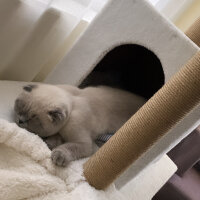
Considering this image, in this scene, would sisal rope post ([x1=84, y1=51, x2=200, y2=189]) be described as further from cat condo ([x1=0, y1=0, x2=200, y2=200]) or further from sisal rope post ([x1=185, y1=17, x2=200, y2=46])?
sisal rope post ([x1=185, y1=17, x2=200, y2=46])

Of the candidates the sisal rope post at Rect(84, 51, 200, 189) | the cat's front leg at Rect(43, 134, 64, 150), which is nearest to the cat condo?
the sisal rope post at Rect(84, 51, 200, 189)

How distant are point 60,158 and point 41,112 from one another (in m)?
0.17

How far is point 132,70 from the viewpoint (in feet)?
5.35

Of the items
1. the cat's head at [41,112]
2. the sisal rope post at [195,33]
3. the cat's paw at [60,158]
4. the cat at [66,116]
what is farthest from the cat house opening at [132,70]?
the cat's paw at [60,158]

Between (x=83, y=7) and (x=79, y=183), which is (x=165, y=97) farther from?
(x=83, y=7)

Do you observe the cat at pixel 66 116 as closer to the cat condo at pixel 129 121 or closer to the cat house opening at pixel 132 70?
the cat condo at pixel 129 121

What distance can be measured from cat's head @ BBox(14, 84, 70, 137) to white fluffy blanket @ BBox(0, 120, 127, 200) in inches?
3.0

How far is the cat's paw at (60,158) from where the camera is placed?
2.86 ft

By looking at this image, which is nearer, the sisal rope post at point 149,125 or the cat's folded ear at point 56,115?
the sisal rope post at point 149,125

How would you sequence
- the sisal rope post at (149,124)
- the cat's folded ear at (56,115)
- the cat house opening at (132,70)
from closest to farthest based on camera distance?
1. the sisal rope post at (149,124)
2. the cat's folded ear at (56,115)
3. the cat house opening at (132,70)

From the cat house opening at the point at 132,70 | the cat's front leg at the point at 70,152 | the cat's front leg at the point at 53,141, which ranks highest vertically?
the cat house opening at the point at 132,70

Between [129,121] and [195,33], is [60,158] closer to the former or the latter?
[129,121]

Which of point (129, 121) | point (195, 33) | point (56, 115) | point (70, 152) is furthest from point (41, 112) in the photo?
point (195, 33)

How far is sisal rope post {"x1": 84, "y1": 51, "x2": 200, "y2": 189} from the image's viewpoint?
0.82 metres
